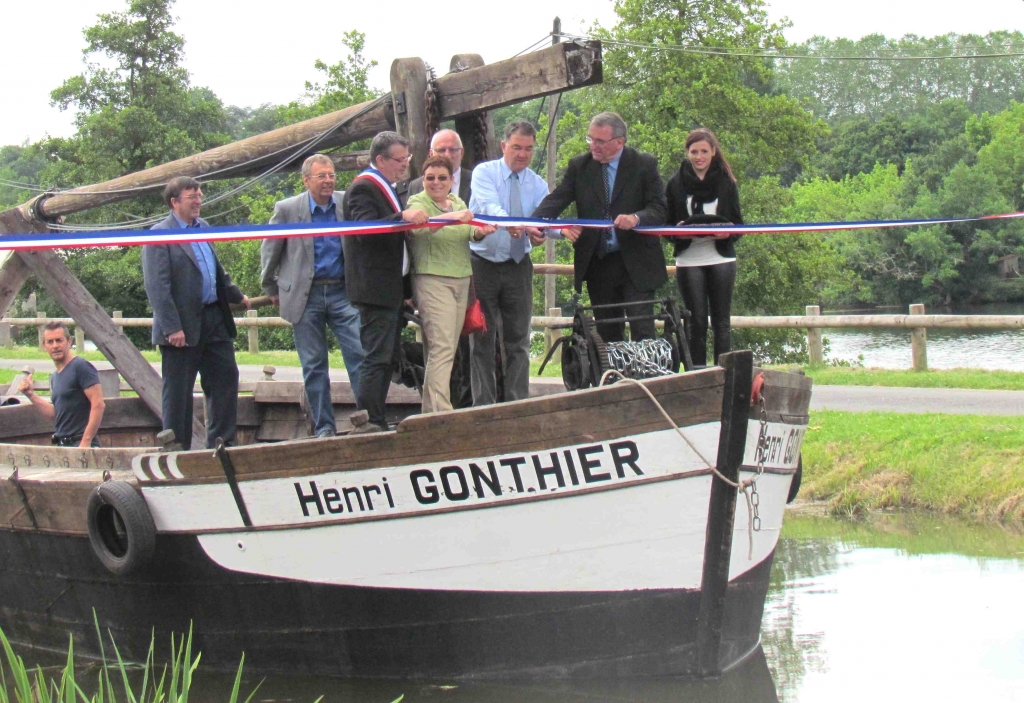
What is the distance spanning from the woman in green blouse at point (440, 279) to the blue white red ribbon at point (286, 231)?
0.15 metres

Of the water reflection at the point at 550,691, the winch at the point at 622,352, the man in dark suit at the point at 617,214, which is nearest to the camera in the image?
the water reflection at the point at 550,691

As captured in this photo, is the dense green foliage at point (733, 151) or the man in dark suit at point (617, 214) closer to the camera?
the man in dark suit at point (617, 214)

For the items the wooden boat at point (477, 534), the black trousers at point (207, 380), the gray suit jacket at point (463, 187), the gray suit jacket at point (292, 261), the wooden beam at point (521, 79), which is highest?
the wooden beam at point (521, 79)

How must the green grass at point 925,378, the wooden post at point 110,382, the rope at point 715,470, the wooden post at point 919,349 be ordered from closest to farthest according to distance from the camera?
the rope at point 715,470, the wooden post at point 110,382, the green grass at point 925,378, the wooden post at point 919,349

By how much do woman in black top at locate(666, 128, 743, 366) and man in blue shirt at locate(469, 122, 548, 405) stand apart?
0.71 meters

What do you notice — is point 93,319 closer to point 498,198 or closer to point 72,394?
point 72,394

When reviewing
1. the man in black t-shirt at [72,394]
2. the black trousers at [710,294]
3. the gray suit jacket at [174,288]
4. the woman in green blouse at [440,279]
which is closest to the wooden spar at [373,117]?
the woman in green blouse at [440,279]

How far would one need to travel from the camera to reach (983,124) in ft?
198

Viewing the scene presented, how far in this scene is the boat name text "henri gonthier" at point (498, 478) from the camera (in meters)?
5.15

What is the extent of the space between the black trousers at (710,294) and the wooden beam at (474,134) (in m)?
1.56

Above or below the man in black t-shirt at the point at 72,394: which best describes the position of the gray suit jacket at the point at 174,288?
above

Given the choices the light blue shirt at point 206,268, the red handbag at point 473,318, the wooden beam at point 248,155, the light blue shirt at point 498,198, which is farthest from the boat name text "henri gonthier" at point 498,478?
the wooden beam at point 248,155

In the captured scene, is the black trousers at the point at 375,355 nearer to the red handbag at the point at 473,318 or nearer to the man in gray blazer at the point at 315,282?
the red handbag at the point at 473,318

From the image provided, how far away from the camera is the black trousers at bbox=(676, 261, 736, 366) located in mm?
6523
